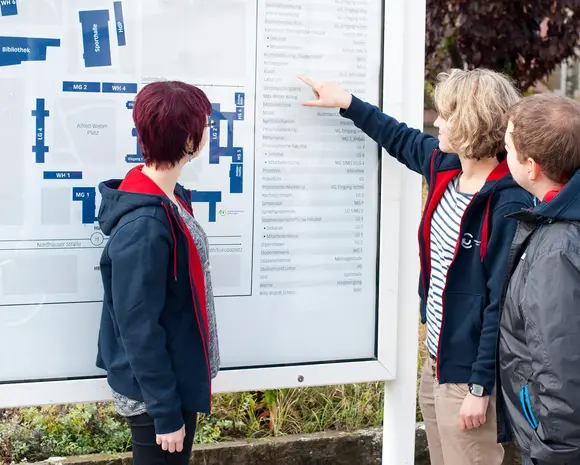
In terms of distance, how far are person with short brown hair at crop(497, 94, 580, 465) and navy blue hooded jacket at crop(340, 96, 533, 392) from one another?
0.12m

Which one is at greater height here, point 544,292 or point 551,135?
point 551,135

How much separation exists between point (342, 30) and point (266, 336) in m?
1.16

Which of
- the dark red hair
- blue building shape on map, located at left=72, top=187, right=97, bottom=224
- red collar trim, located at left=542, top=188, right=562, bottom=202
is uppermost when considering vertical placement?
the dark red hair

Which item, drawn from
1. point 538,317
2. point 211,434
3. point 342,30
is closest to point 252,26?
point 342,30

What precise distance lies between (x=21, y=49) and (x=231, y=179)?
0.80 meters

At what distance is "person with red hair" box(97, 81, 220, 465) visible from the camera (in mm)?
2141

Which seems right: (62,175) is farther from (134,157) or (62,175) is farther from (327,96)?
(327,96)

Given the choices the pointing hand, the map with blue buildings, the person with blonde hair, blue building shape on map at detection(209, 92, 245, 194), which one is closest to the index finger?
the pointing hand

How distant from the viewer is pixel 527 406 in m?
2.18

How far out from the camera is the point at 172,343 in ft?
7.38

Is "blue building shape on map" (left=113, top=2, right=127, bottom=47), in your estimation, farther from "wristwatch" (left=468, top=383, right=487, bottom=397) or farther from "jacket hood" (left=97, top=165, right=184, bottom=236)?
"wristwatch" (left=468, top=383, right=487, bottom=397)

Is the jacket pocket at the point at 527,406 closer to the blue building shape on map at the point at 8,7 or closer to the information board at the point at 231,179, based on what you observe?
the information board at the point at 231,179

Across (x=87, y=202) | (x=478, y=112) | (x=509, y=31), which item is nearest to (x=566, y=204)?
(x=478, y=112)

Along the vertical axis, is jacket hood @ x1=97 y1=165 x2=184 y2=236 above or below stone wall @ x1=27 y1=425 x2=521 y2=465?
above
